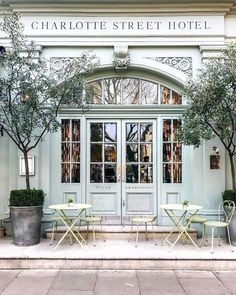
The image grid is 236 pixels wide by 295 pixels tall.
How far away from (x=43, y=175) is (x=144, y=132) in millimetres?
2149

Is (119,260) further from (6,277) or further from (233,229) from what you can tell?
(233,229)

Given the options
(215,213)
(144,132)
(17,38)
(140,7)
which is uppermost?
(140,7)

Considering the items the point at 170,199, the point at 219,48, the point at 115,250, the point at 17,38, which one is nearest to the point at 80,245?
the point at 115,250

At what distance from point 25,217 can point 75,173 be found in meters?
1.46

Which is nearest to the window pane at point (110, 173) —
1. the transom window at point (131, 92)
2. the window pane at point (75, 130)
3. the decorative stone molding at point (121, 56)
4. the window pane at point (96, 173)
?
the window pane at point (96, 173)

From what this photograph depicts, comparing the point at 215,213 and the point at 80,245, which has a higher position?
the point at 215,213

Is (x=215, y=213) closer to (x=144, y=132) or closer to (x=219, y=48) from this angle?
(x=144, y=132)

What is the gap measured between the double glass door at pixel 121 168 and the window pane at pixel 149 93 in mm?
417

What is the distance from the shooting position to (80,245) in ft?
20.1

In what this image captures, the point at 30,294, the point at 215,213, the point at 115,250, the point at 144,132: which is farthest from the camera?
the point at 144,132

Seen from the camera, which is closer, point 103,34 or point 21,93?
point 21,93

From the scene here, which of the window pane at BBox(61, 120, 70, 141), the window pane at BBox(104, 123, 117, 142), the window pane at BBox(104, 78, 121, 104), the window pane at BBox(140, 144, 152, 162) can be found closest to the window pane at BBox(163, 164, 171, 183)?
the window pane at BBox(140, 144, 152, 162)

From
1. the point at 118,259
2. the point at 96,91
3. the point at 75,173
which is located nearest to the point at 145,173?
the point at 75,173

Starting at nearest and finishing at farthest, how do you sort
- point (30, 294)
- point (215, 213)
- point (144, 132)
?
point (30, 294)
point (215, 213)
point (144, 132)
